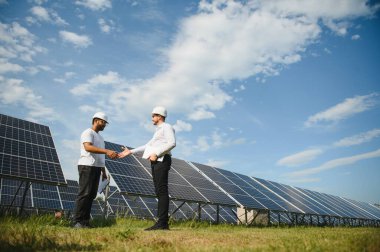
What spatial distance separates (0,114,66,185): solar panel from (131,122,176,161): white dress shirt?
3.00 m

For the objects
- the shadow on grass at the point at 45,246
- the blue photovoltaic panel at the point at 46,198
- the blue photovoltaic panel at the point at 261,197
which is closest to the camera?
the shadow on grass at the point at 45,246

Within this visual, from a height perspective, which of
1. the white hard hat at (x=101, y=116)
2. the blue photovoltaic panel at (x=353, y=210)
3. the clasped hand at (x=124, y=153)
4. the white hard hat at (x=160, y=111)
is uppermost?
the white hard hat at (x=160, y=111)

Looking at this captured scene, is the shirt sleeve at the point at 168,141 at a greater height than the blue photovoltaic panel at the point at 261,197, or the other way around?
the shirt sleeve at the point at 168,141

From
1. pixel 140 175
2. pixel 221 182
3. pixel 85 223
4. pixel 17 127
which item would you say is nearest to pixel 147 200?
pixel 221 182

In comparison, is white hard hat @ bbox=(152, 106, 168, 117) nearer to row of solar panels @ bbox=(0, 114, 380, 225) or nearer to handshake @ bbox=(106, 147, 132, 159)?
handshake @ bbox=(106, 147, 132, 159)

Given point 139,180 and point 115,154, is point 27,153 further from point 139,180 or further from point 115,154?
point 139,180

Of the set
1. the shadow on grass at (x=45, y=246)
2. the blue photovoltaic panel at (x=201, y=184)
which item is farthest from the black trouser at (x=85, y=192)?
the blue photovoltaic panel at (x=201, y=184)

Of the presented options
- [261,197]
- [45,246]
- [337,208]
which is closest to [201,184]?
[261,197]

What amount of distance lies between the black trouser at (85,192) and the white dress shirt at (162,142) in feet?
4.03

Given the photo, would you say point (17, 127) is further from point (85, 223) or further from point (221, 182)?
point (221, 182)

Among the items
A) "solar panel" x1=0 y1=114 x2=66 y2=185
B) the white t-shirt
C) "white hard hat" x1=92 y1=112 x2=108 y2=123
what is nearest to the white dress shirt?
the white t-shirt

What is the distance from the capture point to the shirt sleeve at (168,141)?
5746 millimetres

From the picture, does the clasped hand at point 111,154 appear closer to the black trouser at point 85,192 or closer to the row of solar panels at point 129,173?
the black trouser at point 85,192

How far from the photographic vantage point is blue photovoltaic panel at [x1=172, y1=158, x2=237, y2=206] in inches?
468
